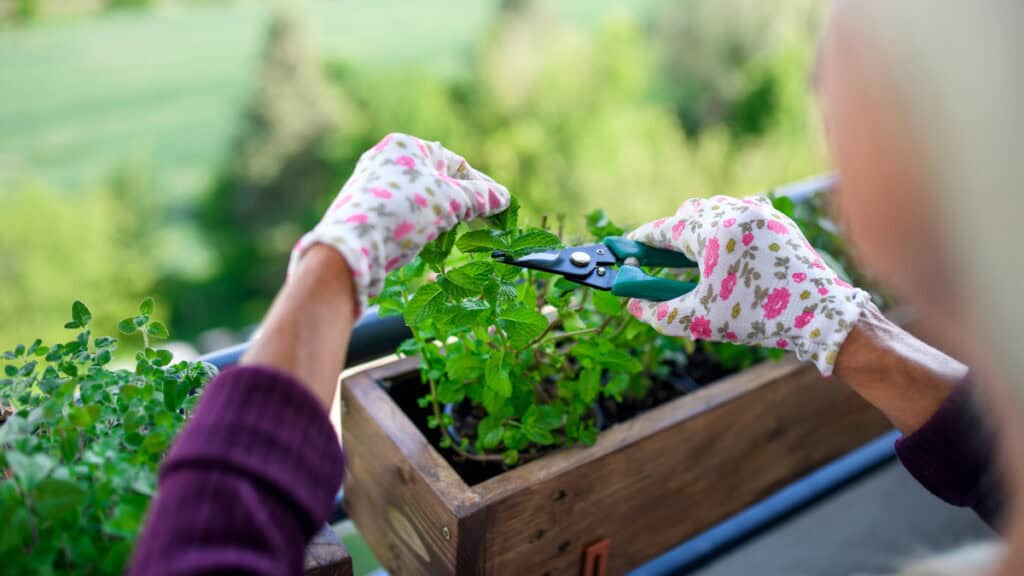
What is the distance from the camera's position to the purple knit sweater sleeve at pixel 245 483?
459 millimetres

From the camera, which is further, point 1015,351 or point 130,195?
point 130,195

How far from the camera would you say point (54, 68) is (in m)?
14.9

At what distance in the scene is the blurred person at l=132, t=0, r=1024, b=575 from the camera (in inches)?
17.3

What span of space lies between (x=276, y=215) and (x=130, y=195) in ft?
6.89

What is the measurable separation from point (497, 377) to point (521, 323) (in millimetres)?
58

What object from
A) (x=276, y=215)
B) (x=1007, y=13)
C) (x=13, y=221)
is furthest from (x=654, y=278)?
(x=276, y=215)

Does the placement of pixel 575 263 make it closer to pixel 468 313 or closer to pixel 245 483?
pixel 468 313

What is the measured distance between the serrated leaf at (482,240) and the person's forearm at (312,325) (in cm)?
16

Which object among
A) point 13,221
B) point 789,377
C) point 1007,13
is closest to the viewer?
point 1007,13

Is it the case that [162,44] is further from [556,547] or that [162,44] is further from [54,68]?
[556,547]

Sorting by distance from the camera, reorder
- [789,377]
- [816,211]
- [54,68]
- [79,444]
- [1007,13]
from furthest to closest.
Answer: [54,68]
[816,211]
[789,377]
[79,444]
[1007,13]

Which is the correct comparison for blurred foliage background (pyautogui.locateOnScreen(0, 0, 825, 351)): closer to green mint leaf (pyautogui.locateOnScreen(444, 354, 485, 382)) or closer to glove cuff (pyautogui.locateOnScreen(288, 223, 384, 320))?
green mint leaf (pyautogui.locateOnScreen(444, 354, 485, 382))

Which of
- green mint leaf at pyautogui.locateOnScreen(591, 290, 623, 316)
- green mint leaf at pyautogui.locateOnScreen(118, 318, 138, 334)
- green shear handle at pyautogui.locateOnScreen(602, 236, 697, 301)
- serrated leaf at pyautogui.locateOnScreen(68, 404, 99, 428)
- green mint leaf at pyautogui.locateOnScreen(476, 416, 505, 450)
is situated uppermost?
green mint leaf at pyautogui.locateOnScreen(118, 318, 138, 334)

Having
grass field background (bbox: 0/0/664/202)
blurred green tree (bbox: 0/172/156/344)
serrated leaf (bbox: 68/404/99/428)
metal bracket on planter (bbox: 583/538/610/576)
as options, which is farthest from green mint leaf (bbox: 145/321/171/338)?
grass field background (bbox: 0/0/664/202)
